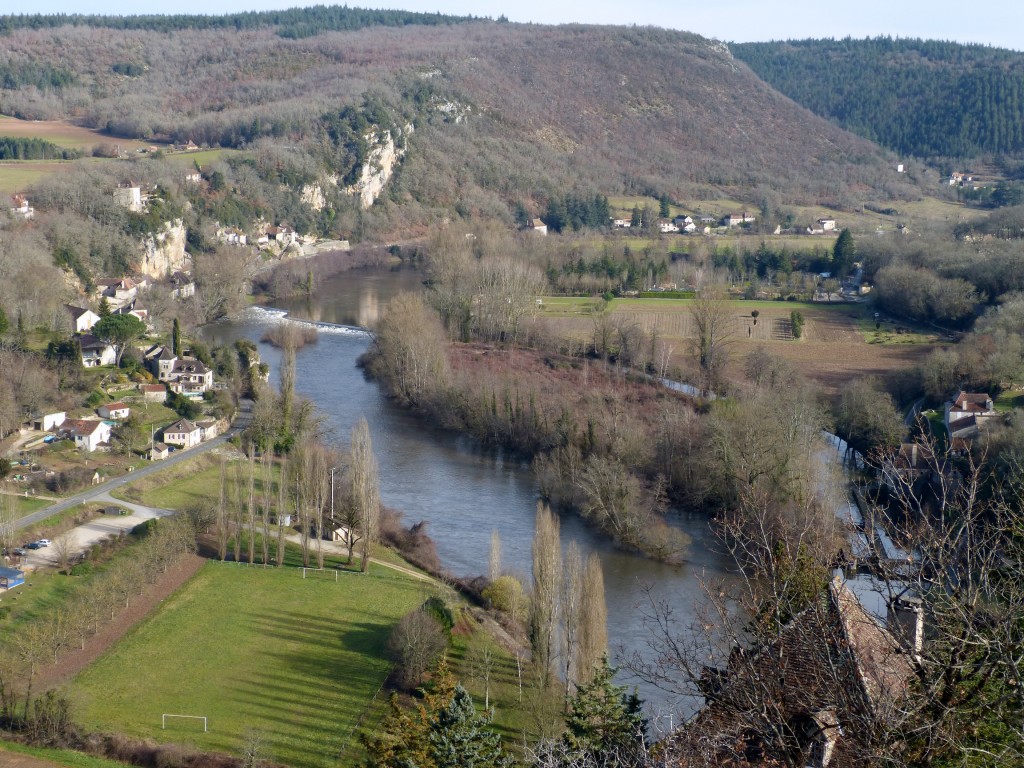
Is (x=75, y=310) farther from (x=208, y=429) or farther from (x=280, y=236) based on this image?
(x=280, y=236)

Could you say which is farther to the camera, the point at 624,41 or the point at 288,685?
the point at 624,41

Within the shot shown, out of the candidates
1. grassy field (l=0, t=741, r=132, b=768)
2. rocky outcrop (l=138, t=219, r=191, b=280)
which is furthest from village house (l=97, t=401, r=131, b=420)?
rocky outcrop (l=138, t=219, r=191, b=280)

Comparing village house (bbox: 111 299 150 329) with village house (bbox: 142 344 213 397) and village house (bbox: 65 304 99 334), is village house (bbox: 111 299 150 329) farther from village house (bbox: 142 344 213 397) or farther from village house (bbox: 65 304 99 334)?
village house (bbox: 142 344 213 397)

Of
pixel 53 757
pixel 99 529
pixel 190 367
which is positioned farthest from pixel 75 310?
pixel 53 757

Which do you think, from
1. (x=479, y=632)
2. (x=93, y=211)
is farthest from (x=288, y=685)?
(x=93, y=211)

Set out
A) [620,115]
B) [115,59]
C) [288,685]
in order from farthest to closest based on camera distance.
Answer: [115,59], [620,115], [288,685]

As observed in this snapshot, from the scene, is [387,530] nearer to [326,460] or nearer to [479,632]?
[326,460]
